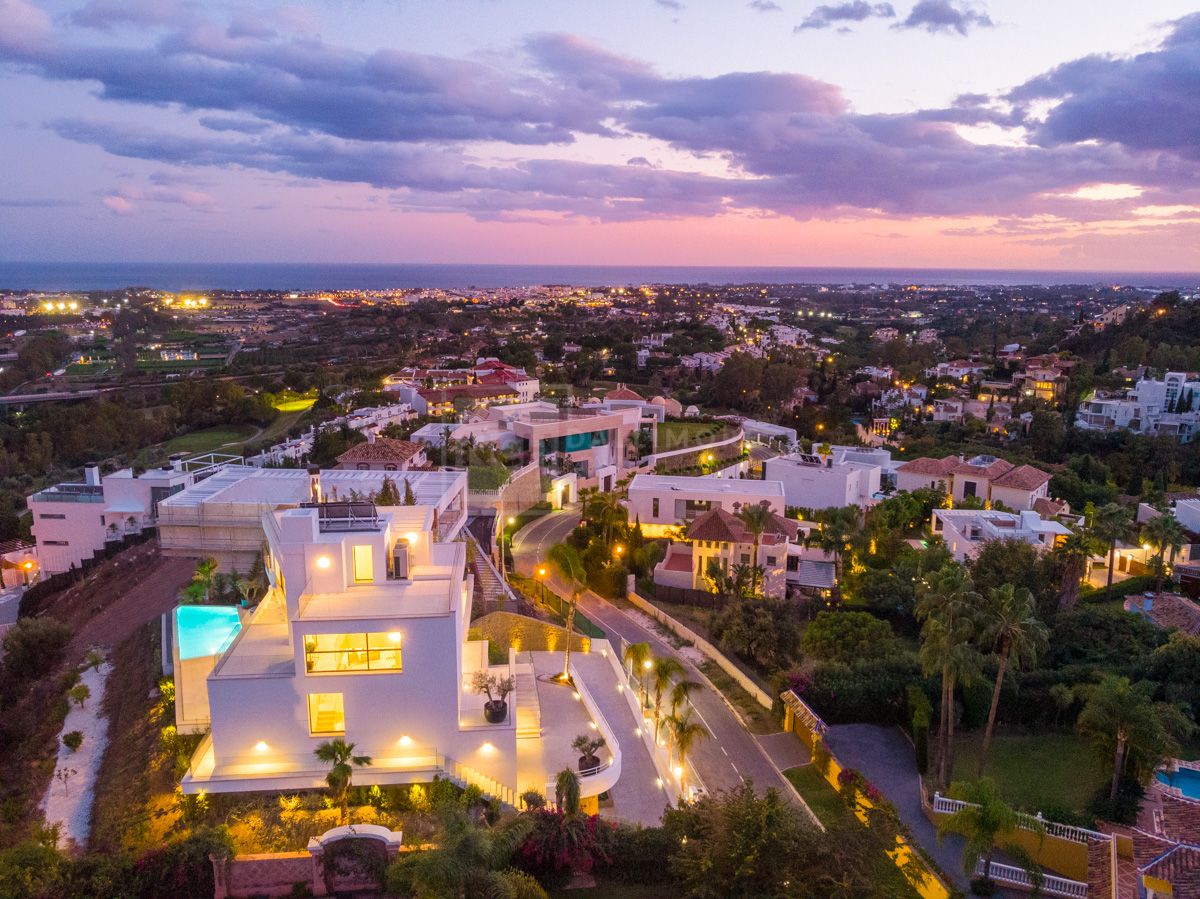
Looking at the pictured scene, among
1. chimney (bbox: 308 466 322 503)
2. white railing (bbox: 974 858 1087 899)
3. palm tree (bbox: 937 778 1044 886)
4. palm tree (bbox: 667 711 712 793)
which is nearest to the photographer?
palm tree (bbox: 937 778 1044 886)

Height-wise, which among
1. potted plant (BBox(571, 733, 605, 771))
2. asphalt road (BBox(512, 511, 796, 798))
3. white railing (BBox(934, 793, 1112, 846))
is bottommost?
asphalt road (BBox(512, 511, 796, 798))

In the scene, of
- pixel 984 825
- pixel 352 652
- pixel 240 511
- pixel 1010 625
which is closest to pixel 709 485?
pixel 240 511

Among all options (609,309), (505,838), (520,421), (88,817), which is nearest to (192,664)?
(88,817)

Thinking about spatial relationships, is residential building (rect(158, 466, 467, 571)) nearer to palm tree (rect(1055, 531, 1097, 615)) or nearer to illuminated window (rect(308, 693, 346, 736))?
illuminated window (rect(308, 693, 346, 736))

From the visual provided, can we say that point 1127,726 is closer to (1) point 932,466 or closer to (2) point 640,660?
(2) point 640,660

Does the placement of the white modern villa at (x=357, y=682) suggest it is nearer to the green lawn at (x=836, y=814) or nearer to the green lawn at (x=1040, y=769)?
the green lawn at (x=836, y=814)

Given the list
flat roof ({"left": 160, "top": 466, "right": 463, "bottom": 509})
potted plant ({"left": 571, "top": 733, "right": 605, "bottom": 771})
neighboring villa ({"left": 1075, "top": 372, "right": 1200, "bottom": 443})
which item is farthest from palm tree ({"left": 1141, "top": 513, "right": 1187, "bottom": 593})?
neighboring villa ({"left": 1075, "top": 372, "right": 1200, "bottom": 443})
